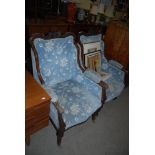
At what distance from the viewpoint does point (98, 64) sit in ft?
8.11

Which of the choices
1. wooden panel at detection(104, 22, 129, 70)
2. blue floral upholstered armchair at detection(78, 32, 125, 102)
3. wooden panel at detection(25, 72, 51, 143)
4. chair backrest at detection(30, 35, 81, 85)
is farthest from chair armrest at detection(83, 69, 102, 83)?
wooden panel at detection(104, 22, 129, 70)

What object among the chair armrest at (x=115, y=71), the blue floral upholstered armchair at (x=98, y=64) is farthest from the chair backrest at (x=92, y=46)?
the chair armrest at (x=115, y=71)

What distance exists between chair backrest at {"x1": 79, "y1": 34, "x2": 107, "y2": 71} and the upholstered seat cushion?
461 mm

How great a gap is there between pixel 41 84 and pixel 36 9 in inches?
76.7

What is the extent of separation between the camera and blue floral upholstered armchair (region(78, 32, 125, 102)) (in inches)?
86.0

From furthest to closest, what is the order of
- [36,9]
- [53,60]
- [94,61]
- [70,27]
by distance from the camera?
1. [70,27]
2. [36,9]
3. [94,61]
4. [53,60]

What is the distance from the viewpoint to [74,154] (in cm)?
181

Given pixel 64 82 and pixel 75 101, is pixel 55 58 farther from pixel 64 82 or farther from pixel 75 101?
pixel 75 101

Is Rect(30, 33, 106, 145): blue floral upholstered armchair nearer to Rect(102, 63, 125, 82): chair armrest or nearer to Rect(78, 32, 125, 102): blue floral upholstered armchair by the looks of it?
Rect(78, 32, 125, 102): blue floral upholstered armchair

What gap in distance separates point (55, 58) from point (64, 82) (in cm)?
35

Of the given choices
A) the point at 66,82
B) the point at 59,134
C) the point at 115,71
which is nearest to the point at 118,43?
the point at 115,71

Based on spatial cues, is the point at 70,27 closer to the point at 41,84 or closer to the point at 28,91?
the point at 41,84

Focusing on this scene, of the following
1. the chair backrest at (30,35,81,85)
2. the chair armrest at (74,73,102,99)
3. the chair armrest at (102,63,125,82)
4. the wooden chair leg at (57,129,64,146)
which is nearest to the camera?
the wooden chair leg at (57,129,64,146)
